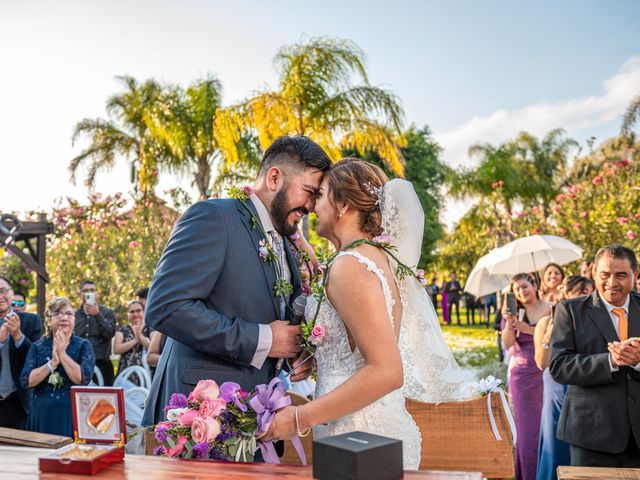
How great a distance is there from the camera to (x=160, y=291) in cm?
266

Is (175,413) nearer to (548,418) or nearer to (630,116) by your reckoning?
(548,418)

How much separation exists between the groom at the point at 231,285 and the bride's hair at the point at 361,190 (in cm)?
37

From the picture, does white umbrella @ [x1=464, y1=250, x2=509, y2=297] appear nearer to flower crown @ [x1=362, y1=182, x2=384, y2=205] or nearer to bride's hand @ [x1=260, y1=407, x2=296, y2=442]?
flower crown @ [x1=362, y1=182, x2=384, y2=205]

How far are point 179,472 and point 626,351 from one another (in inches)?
112

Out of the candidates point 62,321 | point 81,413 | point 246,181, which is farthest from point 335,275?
point 246,181

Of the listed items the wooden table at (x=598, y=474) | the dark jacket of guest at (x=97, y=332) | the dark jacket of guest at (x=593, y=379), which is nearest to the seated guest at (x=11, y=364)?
the dark jacket of guest at (x=97, y=332)

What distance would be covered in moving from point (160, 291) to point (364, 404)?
1010 millimetres

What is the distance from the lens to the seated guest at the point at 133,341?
7434 millimetres

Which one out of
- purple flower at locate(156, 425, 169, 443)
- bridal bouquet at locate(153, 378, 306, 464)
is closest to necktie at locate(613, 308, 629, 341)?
bridal bouquet at locate(153, 378, 306, 464)

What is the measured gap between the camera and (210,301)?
2.84m

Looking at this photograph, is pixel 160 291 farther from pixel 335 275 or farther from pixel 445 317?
pixel 445 317

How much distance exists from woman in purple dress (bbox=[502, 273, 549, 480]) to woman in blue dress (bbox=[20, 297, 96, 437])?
14.0 feet

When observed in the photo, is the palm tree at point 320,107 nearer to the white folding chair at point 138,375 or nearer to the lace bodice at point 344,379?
the white folding chair at point 138,375

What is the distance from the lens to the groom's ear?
10.1ft
